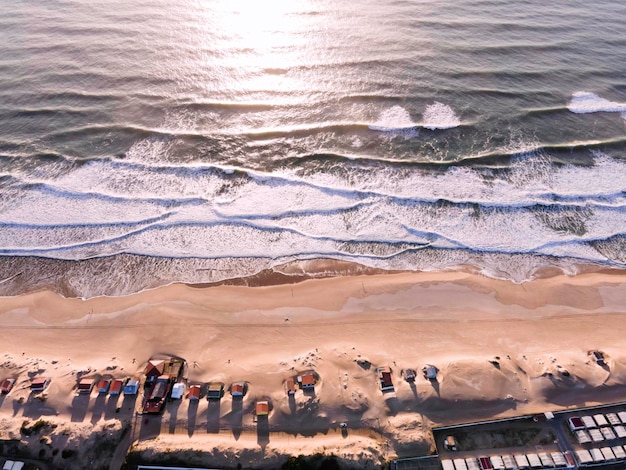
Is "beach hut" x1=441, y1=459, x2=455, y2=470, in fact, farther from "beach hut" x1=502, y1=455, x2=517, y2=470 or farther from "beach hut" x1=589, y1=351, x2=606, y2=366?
"beach hut" x1=589, y1=351, x2=606, y2=366

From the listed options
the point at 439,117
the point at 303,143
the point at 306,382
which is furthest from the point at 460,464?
the point at 439,117

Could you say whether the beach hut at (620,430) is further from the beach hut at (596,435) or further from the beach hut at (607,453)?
the beach hut at (607,453)

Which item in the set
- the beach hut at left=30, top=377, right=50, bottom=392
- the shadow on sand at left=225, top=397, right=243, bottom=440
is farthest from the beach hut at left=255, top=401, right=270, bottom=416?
the beach hut at left=30, top=377, right=50, bottom=392

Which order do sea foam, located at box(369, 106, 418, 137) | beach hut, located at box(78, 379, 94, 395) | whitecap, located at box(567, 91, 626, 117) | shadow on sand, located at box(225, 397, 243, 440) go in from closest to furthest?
shadow on sand, located at box(225, 397, 243, 440)
beach hut, located at box(78, 379, 94, 395)
sea foam, located at box(369, 106, 418, 137)
whitecap, located at box(567, 91, 626, 117)

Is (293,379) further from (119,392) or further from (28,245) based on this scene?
(28,245)

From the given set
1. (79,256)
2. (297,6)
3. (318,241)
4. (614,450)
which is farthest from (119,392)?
(297,6)

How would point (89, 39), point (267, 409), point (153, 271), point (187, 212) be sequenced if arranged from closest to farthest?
1. point (267, 409)
2. point (153, 271)
3. point (187, 212)
4. point (89, 39)
